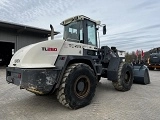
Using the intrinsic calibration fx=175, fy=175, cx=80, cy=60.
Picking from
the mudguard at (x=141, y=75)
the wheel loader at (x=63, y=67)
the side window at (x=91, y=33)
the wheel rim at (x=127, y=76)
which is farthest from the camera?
the mudguard at (x=141, y=75)

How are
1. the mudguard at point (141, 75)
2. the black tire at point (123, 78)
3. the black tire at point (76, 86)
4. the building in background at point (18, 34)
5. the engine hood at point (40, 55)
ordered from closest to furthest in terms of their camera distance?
the engine hood at point (40, 55)
the black tire at point (76, 86)
the black tire at point (123, 78)
the mudguard at point (141, 75)
the building in background at point (18, 34)

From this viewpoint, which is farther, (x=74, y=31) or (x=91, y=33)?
(x=91, y=33)

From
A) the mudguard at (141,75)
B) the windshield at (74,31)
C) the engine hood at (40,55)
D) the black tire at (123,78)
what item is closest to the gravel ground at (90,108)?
the black tire at (123,78)

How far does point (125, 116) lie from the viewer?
3.90m

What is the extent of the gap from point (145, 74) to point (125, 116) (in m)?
4.56

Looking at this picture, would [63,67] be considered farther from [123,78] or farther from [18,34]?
[18,34]

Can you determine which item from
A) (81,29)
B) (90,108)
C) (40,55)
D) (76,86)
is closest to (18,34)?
(81,29)

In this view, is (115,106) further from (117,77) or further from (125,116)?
(117,77)

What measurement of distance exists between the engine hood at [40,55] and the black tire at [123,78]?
279 centimetres

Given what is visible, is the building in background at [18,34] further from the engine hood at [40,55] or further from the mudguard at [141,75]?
the engine hood at [40,55]

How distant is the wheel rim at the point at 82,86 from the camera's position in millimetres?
4472

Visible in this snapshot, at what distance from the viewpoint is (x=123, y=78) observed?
20.6ft

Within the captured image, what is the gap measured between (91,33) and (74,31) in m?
0.60

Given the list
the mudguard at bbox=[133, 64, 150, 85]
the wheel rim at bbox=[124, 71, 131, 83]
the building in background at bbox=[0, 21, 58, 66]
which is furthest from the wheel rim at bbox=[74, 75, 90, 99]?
the building in background at bbox=[0, 21, 58, 66]
